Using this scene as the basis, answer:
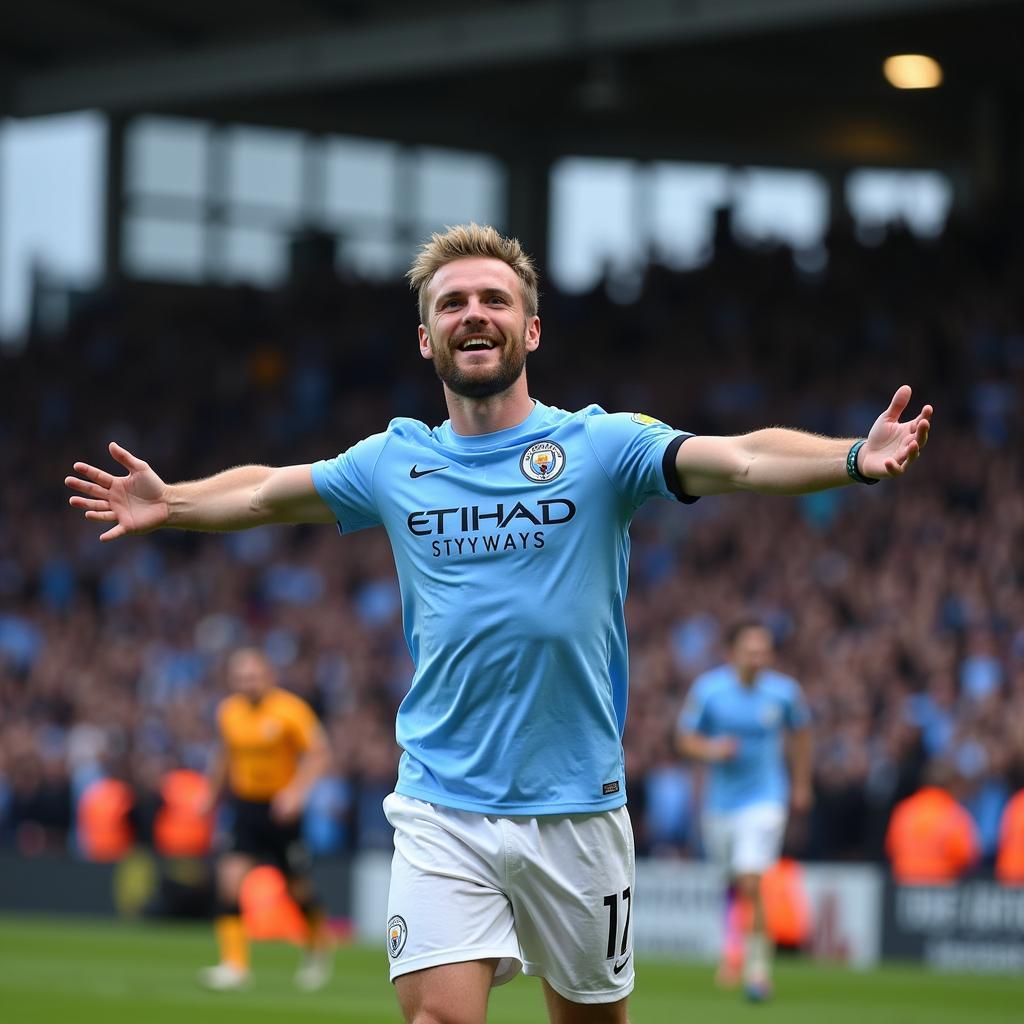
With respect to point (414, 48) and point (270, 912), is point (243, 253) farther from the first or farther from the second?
point (270, 912)

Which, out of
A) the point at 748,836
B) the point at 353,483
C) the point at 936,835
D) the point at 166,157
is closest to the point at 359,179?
the point at 166,157

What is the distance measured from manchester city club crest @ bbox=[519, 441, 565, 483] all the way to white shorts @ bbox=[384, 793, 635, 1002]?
94 cm

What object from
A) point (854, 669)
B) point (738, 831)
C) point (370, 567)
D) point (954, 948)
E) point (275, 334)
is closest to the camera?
point (738, 831)

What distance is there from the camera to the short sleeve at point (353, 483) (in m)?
6.46

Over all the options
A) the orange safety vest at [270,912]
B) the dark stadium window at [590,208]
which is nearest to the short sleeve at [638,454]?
the orange safety vest at [270,912]

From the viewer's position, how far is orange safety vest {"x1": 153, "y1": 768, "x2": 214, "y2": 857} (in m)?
23.3

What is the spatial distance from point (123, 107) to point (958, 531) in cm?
1469

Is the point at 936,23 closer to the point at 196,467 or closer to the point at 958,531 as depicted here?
the point at 958,531

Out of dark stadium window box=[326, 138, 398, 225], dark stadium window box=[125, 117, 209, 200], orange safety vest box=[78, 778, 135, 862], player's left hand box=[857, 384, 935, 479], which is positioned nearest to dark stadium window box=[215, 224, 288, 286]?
dark stadium window box=[125, 117, 209, 200]

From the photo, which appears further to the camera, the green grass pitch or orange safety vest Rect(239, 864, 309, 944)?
orange safety vest Rect(239, 864, 309, 944)

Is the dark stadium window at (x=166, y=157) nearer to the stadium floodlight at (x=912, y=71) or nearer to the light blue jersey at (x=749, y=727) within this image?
the stadium floodlight at (x=912, y=71)

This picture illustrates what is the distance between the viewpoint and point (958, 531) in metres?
22.4

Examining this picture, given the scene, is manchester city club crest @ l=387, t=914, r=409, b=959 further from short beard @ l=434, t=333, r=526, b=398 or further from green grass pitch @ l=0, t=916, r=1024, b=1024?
green grass pitch @ l=0, t=916, r=1024, b=1024

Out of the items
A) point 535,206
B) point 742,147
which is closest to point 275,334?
point 535,206
